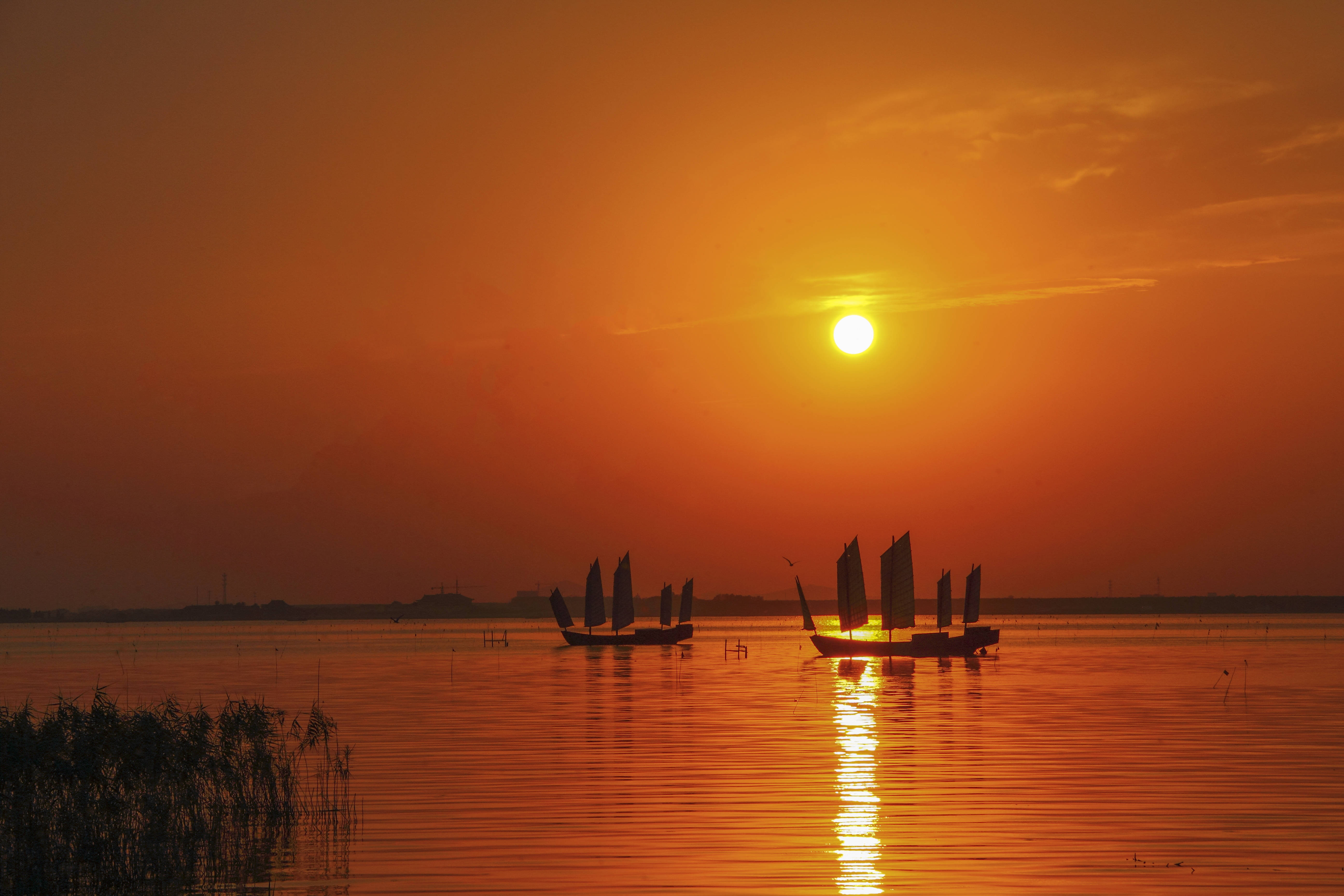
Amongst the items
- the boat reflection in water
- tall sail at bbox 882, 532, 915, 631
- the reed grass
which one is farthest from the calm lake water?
tall sail at bbox 882, 532, 915, 631

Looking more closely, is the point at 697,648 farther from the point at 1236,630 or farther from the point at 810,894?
the point at 810,894

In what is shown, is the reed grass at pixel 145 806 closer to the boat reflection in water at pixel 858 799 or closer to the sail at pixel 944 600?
the boat reflection in water at pixel 858 799

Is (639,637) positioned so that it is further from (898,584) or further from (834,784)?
(834,784)

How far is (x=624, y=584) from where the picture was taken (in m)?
136

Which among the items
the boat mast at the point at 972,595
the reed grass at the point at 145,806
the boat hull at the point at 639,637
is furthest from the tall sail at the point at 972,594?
the reed grass at the point at 145,806

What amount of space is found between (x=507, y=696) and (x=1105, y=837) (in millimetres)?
43548

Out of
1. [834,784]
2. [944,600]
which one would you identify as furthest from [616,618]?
Answer: [834,784]

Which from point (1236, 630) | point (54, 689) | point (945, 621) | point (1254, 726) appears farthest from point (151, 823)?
point (1236, 630)

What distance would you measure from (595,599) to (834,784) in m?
105

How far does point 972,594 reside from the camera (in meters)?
123

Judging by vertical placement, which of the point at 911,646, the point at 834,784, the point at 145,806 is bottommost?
the point at 911,646

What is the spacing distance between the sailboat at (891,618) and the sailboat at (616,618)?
2680cm

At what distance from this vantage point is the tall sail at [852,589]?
330 feet

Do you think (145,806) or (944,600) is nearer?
(145,806)
